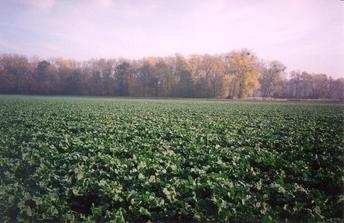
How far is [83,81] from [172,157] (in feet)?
238

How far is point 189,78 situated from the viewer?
78312mm

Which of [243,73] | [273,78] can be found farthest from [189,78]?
[273,78]

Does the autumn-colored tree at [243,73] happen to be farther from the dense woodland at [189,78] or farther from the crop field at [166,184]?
the crop field at [166,184]

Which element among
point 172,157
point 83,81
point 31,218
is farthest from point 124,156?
point 83,81

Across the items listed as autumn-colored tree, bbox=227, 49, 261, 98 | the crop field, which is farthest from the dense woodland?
the crop field

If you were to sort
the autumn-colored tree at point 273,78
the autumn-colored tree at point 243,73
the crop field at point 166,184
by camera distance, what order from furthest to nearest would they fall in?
A: the autumn-colored tree at point 273,78, the autumn-colored tree at point 243,73, the crop field at point 166,184

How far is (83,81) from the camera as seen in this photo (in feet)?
250

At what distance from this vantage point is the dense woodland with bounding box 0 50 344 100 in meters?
75.2

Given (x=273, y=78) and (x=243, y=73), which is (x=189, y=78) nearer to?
(x=243, y=73)

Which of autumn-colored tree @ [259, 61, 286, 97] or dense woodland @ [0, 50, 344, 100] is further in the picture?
autumn-colored tree @ [259, 61, 286, 97]

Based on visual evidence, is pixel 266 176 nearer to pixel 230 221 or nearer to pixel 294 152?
pixel 230 221

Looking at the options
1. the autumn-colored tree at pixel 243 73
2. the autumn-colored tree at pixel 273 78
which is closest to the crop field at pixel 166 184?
the autumn-colored tree at pixel 243 73

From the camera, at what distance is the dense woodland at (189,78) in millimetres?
75250

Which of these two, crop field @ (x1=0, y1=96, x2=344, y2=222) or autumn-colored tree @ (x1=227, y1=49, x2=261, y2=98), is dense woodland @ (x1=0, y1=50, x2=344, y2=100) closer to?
autumn-colored tree @ (x1=227, y1=49, x2=261, y2=98)
